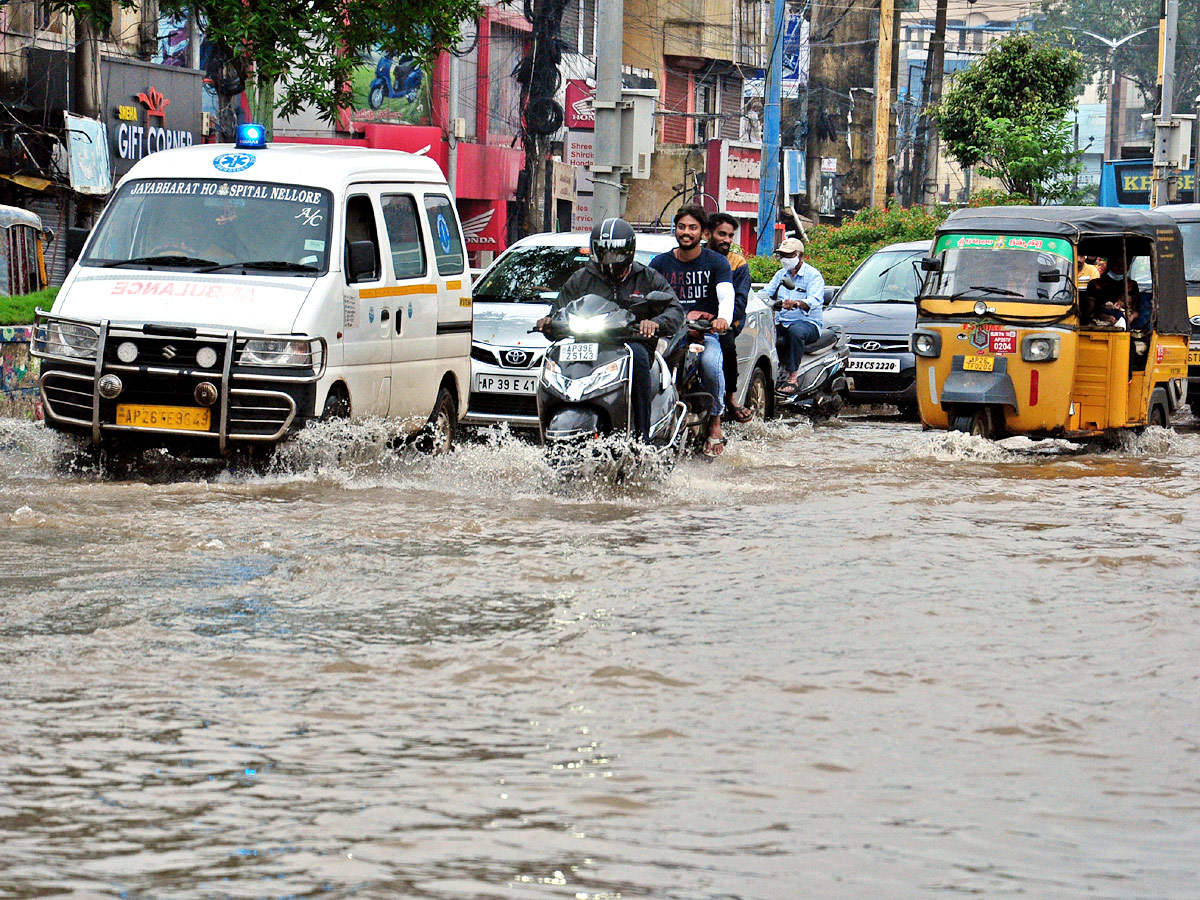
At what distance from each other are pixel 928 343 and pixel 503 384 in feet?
10.4

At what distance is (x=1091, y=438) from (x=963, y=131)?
28583mm

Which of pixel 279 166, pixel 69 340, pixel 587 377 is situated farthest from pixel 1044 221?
pixel 69 340

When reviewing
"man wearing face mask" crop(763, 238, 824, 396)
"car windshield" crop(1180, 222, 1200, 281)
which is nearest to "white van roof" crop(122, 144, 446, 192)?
"man wearing face mask" crop(763, 238, 824, 396)

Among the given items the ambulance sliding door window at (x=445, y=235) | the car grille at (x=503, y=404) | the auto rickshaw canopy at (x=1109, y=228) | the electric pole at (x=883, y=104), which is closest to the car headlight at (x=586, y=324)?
the ambulance sliding door window at (x=445, y=235)

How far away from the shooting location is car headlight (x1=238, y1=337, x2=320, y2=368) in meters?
10.1

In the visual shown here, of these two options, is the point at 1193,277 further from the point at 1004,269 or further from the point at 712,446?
the point at 712,446

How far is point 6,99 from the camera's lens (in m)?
23.6

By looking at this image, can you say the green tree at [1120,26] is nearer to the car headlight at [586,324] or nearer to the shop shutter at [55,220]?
the shop shutter at [55,220]

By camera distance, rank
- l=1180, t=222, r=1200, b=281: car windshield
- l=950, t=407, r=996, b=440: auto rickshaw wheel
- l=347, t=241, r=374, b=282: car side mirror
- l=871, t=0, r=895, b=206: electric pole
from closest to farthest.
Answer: l=347, t=241, r=374, b=282: car side mirror < l=950, t=407, r=996, b=440: auto rickshaw wheel < l=1180, t=222, r=1200, b=281: car windshield < l=871, t=0, r=895, b=206: electric pole

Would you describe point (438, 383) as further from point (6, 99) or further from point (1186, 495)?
point (6, 99)

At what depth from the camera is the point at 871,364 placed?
18.3 m

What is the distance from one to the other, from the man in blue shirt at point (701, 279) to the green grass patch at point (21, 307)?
4.25 m

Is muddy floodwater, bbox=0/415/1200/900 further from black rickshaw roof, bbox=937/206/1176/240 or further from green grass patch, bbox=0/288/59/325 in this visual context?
black rickshaw roof, bbox=937/206/1176/240

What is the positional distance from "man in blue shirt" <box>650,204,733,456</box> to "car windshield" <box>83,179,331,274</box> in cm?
249
